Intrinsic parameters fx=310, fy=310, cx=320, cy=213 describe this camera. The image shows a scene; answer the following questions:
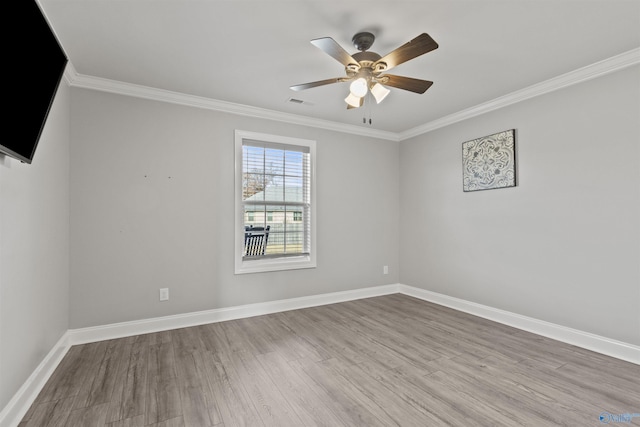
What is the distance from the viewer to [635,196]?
8.45ft

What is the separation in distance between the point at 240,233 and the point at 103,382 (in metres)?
1.88

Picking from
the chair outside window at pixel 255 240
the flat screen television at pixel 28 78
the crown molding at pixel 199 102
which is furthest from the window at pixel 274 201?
the flat screen television at pixel 28 78

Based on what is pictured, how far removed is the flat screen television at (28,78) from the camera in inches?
59.6

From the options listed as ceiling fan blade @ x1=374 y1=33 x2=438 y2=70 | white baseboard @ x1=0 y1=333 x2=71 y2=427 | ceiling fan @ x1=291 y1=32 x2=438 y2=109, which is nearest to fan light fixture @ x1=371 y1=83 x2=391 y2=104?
ceiling fan @ x1=291 y1=32 x2=438 y2=109

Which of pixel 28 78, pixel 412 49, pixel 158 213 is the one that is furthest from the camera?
pixel 158 213

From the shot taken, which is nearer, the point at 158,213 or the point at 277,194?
the point at 158,213

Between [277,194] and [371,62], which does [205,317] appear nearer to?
[277,194]

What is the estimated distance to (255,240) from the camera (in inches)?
154

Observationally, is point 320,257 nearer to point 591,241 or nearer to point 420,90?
point 420,90

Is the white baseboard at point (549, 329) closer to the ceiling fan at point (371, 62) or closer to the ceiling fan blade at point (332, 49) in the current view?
the ceiling fan at point (371, 62)

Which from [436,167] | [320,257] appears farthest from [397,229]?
[320,257]

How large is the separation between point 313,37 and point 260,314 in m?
3.03

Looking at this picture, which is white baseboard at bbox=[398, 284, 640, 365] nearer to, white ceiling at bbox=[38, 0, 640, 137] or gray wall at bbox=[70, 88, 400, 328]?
gray wall at bbox=[70, 88, 400, 328]

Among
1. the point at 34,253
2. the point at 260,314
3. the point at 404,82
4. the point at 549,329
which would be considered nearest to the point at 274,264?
the point at 260,314
